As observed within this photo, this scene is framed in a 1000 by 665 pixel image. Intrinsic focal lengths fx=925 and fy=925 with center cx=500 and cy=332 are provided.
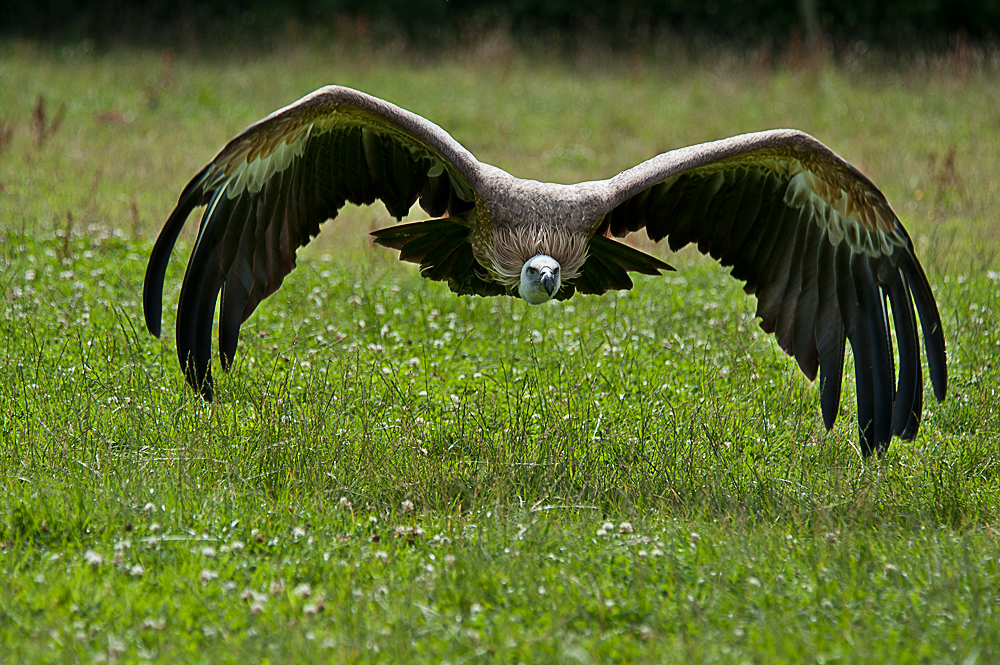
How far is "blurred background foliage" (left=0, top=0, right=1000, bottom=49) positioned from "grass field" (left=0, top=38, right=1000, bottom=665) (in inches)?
347

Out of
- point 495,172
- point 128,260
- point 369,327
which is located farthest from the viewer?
point 128,260

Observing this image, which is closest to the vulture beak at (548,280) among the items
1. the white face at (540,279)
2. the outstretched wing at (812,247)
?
the white face at (540,279)

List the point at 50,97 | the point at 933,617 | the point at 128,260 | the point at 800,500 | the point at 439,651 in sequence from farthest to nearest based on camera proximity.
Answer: the point at 50,97, the point at 128,260, the point at 800,500, the point at 933,617, the point at 439,651

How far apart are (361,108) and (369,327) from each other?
6.27 ft

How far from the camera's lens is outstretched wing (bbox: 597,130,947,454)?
14.1 feet

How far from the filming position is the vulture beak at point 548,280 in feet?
14.0

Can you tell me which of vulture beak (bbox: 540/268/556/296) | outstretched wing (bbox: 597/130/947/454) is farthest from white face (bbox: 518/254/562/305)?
outstretched wing (bbox: 597/130/947/454)

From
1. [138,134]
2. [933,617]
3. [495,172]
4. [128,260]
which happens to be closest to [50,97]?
[138,134]

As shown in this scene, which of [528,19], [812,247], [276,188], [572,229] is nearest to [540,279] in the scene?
[572,229]

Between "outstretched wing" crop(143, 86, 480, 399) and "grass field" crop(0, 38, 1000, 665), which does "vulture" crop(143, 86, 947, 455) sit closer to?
"outstretched wing" crop(143, 86, 480, 399)

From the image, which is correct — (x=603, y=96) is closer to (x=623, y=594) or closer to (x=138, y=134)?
(x=138, y=134)

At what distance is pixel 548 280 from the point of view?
4254 millimetres

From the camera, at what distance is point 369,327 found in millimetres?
5809

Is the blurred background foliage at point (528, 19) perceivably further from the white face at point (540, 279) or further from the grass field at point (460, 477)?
the white face at point (540, 279)
